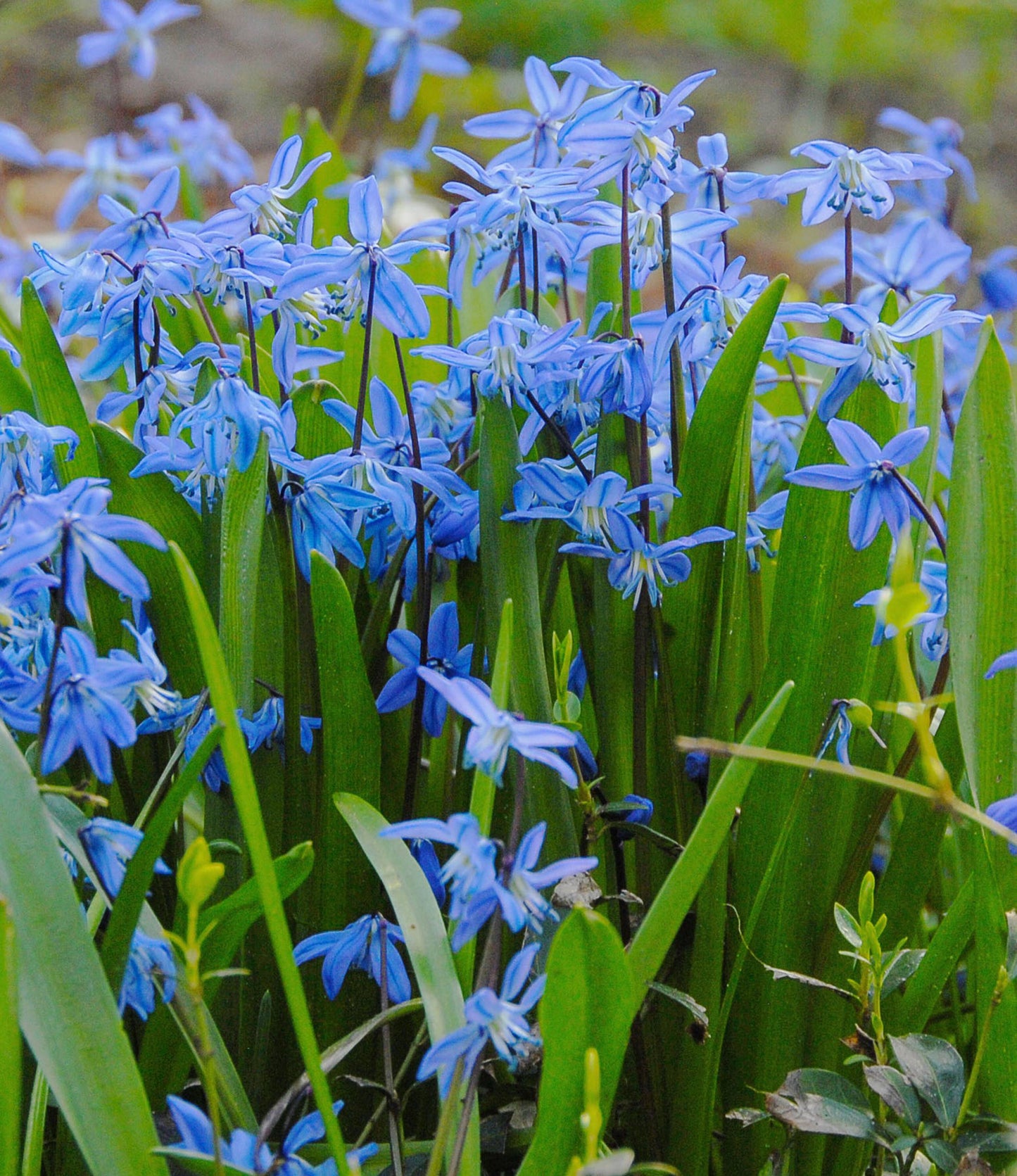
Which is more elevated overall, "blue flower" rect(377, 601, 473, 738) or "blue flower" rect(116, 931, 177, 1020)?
"blue flower" rect(377, 601, 473, 738)

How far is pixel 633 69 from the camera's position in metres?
4.72

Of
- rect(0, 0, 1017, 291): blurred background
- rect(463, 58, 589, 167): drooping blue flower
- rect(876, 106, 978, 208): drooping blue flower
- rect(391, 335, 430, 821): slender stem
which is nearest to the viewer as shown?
rect(391, 335, 430, 821): slender stem

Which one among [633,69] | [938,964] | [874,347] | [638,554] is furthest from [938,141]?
[633,69]

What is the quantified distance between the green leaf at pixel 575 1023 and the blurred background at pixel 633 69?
363 cm

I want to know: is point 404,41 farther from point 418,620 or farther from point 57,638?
point 57,638

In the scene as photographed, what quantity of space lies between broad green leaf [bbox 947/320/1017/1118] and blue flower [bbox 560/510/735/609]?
0.54 feet

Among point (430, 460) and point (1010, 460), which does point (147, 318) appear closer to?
point (430, 460)

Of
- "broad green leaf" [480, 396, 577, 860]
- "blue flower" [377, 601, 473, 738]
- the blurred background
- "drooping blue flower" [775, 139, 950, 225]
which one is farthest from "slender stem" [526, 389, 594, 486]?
the blurred background

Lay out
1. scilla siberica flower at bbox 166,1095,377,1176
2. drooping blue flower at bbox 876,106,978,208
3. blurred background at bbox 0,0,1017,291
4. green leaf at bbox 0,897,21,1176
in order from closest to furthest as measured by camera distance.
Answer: green leaf at bbox 0,897,21,1176, scilla siberica flower at bbox 166,1095,377,1176, drooping blue flower at bbox 876,106,978,208, blurred background at bbox 0,0,1017,291

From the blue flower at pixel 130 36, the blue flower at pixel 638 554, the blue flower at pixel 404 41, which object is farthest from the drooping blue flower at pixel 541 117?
the blue flower at pixel 130 36

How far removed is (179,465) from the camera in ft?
2.71

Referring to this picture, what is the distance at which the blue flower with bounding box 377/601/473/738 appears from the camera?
887mm

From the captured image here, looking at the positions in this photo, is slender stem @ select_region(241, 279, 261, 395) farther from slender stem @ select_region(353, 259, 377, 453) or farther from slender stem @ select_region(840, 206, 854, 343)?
slender stem @ select_region(840, 206, 854, 343)

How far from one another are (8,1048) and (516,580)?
0.44 meters
